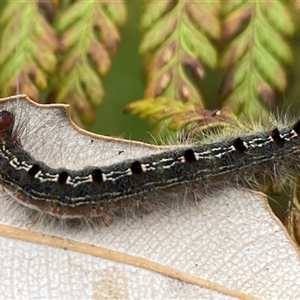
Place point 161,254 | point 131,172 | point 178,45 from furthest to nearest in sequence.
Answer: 1. point 178,45
2. point 131,172
3. point 161,254

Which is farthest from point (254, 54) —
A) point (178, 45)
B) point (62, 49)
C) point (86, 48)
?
point (62, 49)

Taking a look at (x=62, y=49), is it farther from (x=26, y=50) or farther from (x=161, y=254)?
(x=161, y=254)

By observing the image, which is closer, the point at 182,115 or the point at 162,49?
the point at 182,115

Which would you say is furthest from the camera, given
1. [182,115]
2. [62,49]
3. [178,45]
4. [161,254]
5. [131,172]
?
[62,49]

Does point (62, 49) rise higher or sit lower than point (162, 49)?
higher

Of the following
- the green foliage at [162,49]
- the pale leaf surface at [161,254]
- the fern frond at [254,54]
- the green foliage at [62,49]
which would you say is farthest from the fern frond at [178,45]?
the pale leaf surface at [161,254]

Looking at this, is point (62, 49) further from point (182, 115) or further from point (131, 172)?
point (131, 172)

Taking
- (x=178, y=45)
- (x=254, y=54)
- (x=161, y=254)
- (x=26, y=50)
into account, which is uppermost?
(x=26, y=50)
